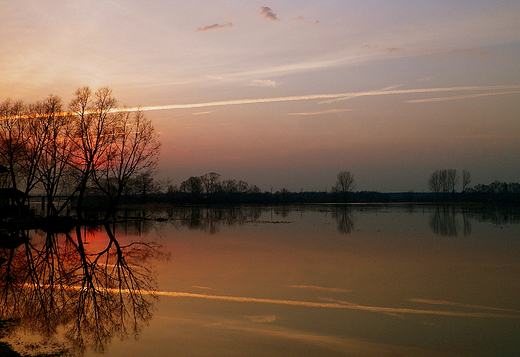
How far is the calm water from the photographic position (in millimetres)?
7094

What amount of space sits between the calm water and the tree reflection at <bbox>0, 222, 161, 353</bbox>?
1.4 inches

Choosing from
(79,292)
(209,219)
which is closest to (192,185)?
(209,219)

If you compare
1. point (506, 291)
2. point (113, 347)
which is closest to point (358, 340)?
point (113, 347)

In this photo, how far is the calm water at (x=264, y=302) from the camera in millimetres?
7094

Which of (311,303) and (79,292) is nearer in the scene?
(311,303)

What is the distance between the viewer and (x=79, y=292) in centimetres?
1055

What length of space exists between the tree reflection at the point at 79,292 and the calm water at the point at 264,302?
36mm

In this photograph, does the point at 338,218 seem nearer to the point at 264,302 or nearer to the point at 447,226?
the point at 447,226

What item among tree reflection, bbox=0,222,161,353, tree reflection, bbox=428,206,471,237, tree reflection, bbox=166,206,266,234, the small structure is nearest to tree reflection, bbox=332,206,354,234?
tree reflection, bbox=428,206,471,237

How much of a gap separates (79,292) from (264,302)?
464cm

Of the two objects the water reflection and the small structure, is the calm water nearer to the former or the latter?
the water reflection

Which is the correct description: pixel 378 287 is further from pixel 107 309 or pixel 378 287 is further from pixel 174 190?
pixel 174 190

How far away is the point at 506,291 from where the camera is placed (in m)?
11.0

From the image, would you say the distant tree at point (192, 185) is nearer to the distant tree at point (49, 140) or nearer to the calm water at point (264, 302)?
the distant tree at point (49, 140)
